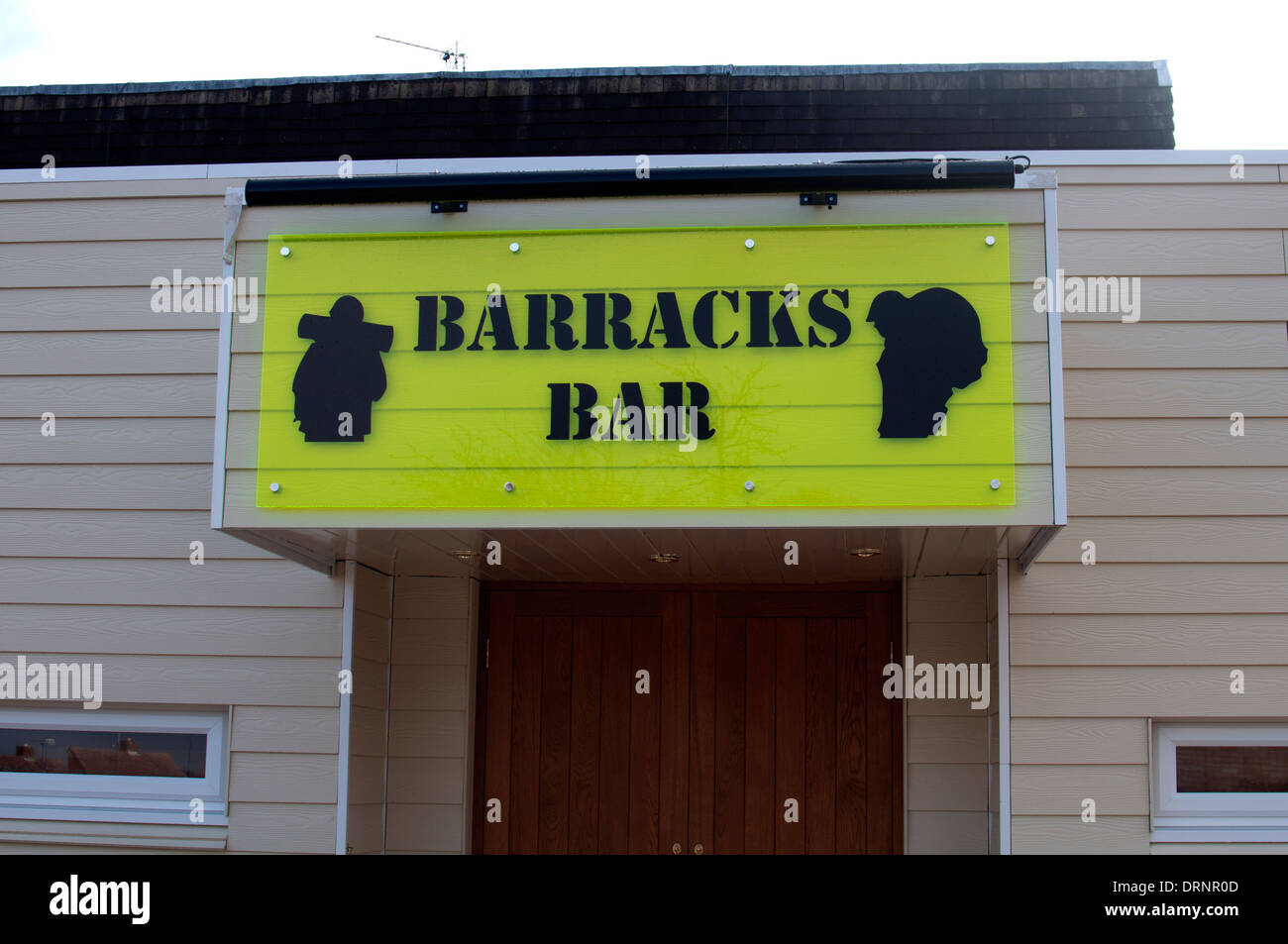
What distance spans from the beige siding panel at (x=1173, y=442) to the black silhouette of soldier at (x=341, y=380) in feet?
10.0

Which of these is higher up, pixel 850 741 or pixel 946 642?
pixel 946 642

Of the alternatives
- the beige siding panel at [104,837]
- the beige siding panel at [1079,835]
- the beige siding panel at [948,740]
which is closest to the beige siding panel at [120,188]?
the beige siding panel at [104,837]

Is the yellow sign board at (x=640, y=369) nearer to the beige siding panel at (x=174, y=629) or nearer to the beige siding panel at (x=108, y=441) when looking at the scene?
the beige siding panel at (x=174, y=629)

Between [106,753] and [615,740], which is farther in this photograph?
[615,740]

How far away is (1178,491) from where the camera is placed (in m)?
5.34

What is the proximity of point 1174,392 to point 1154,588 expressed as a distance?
0.89 metres

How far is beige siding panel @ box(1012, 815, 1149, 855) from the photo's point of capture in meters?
5.02

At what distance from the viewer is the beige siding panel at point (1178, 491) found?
17.4ft

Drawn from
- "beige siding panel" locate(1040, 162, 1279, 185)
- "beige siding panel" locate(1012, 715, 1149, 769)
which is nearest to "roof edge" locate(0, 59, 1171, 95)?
"beige siding panel" locate(1040, 162, 1279, 185)

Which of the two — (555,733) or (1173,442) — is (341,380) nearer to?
(555,733)

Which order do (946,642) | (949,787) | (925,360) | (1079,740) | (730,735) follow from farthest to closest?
1. (730,735)
2. (946,642)
3. (949,787)
4. (1079,740)
5. (925,360)

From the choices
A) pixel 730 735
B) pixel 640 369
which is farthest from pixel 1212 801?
pixel 640 369

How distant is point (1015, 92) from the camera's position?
609cm

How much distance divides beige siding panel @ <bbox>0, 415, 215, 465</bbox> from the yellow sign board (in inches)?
60.9
